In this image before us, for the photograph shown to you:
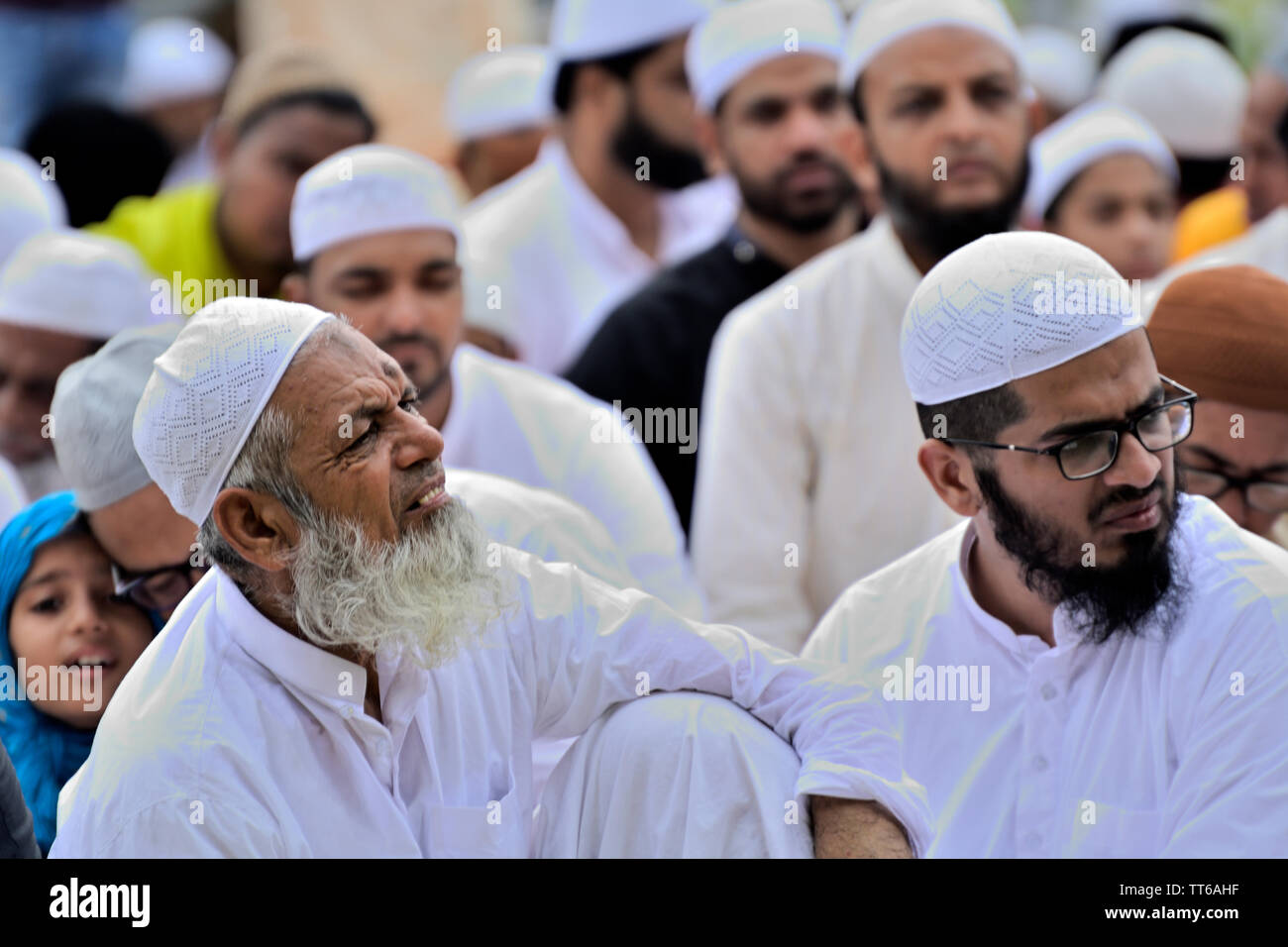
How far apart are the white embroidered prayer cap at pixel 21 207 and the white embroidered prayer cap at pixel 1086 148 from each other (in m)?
4.04

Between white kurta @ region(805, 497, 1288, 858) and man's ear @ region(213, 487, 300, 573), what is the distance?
49.8 inches

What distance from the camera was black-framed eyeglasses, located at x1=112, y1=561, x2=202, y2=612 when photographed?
4.13 m

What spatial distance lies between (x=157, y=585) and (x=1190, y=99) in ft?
20.5

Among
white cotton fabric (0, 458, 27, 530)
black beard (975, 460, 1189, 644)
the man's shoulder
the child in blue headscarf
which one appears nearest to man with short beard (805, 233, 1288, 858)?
black beard (975, 460, 1189, 644)

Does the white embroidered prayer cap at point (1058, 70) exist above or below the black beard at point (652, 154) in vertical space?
above

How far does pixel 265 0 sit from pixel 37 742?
779 centimetres

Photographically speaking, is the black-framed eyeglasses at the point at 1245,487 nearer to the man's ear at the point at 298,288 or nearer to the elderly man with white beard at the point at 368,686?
the elderly man with white beard at the point at 368,686

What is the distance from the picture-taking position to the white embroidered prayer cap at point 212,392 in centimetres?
339

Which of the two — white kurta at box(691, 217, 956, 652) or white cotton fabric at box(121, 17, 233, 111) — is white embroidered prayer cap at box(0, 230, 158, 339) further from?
white cotton fabric at box(121, 17, 233, 111)

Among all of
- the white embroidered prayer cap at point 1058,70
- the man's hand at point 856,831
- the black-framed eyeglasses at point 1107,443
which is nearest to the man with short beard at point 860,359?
the black-framed eyeglasses at point 1107,443

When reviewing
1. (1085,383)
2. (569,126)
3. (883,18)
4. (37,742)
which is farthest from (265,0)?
(1085,383)

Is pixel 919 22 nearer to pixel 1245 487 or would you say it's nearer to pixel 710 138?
pixel 710 138

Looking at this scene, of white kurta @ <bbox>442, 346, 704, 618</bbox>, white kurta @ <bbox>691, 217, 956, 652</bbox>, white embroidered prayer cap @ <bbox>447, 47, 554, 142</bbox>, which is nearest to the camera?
white kurta @ <bbox>442, 346, 704, 618</bbox>
